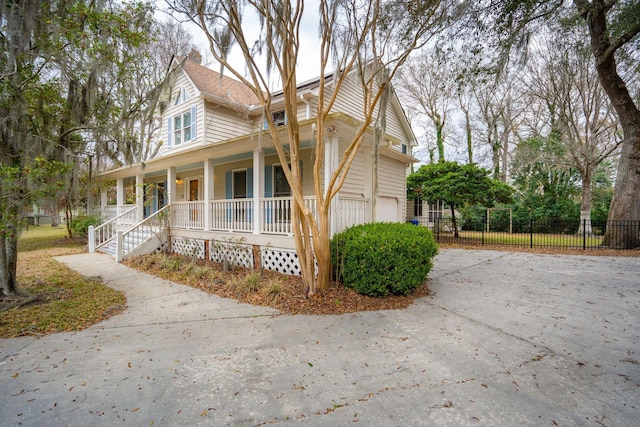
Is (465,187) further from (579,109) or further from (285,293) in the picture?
(285,293)

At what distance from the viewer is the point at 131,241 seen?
33.0ft

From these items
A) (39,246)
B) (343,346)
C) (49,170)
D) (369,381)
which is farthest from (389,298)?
(39,246)

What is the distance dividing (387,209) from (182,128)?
9.53 metres

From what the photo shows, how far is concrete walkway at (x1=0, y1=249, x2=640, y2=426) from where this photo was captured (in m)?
2.23

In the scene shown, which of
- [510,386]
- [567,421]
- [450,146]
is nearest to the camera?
[567,421]

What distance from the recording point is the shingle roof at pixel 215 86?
11.8m

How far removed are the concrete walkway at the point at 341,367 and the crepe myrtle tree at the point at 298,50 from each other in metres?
1.60

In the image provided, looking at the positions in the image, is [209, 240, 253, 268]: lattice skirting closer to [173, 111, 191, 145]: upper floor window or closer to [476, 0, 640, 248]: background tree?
[173, 111, 191, 145]: upper floor window

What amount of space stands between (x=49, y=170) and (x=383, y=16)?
6433 millimetres

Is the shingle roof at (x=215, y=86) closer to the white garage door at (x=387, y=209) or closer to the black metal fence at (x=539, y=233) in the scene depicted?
the white garage door at (x=387, y=209)

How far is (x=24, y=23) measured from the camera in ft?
14.3

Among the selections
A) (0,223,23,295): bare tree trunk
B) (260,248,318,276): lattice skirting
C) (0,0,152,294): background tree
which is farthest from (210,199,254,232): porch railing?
(0,223,23,295): bare tree trunk

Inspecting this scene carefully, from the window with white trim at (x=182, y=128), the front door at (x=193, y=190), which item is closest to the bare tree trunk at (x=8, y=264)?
the window with white trim at (x=182, y=128)

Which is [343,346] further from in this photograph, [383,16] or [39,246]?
[39,246]
